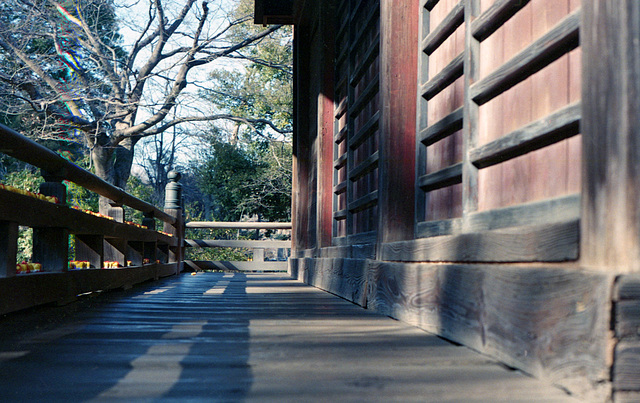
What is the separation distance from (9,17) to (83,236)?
32.0 ft

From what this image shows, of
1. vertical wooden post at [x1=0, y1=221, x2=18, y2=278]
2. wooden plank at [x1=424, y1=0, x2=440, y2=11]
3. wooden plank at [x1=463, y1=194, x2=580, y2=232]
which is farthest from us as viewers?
wooden plank at [x1=424, y1=0, x2=440, y2=11]

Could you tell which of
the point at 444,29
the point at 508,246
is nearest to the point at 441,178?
the point at 444,29

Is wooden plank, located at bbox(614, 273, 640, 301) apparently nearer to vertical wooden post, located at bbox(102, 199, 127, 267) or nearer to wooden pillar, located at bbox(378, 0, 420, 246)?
wooden pillar, located at bbox(378, 0, 420, 246)

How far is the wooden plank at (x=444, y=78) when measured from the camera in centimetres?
234

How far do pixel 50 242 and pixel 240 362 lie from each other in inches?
69.7

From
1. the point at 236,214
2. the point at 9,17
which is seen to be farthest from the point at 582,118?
the point at 236,214

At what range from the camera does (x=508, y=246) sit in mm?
1560

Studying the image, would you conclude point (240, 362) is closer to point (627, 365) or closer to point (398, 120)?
point (627, 365)

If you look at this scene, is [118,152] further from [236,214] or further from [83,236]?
[83,236]

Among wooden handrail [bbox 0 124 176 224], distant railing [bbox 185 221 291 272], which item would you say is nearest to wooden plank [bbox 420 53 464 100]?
wooden handrail [bbox 0 124 176 224]

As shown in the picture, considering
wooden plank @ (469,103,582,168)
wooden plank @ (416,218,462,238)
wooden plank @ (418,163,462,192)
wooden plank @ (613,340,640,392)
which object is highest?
wooden plank @ (469,103,582,168)

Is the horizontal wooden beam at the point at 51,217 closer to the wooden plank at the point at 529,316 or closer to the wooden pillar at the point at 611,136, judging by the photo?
the wooden plank at the point at 529,316

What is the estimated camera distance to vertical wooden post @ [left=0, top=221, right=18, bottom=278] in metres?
2.37

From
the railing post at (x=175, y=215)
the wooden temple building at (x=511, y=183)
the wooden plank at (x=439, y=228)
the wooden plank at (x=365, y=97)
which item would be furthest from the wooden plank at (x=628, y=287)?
the railing post at (x=175, y=215)
